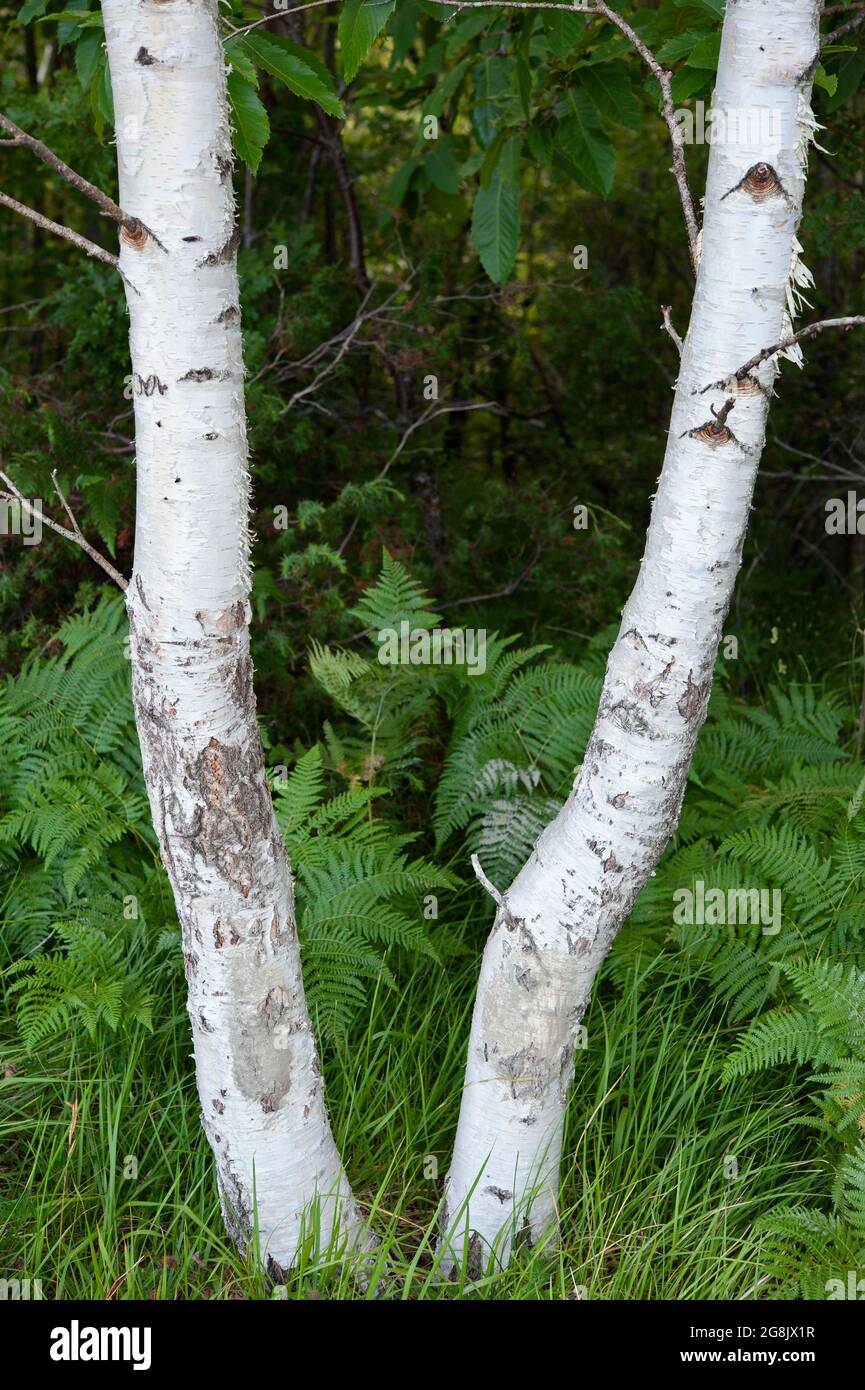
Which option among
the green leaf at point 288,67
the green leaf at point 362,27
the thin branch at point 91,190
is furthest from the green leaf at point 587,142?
the thin branch at point 91,190

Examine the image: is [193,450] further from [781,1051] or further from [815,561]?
[815,561]

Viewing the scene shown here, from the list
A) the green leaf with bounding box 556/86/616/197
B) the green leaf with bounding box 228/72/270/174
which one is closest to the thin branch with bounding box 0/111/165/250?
the green leaf with bounding box 228/72/270/174

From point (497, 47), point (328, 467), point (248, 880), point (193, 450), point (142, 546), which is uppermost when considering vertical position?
point (497, 47)

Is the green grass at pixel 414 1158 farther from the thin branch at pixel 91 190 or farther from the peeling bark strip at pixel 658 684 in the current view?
the thin branch at pixel 91 190

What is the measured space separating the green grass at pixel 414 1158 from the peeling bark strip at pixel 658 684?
19 cm

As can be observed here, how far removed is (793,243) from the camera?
1820mm

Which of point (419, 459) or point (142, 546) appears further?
point (419, 459)

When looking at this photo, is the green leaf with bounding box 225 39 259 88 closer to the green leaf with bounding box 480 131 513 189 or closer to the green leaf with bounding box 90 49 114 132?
the green leaf with bounding box 90 49 114 132

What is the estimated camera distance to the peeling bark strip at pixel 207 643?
1.67 metres

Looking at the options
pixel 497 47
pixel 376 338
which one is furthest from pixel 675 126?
pixel 376 338

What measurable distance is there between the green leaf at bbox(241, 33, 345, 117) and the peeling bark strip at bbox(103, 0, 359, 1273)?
0.31m

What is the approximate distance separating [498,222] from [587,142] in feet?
1.16

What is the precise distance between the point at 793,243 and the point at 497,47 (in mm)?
1590

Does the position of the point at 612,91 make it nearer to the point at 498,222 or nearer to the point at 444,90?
the point at 498,222
